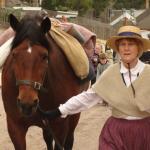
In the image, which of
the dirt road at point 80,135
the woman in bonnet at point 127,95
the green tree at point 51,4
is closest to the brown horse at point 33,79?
the woman in bonnet at point 127,95

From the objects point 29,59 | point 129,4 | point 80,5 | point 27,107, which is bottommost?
point 129,4

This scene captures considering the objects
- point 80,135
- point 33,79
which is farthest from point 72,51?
point 80,135

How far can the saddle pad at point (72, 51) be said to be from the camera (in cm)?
549

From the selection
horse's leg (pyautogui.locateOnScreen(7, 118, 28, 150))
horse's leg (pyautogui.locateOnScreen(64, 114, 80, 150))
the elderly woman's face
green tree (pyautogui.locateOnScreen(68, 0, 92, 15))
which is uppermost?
the elderly woman's face

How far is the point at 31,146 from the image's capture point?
7441mm

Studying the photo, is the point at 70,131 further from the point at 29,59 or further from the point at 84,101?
the point at 84,101

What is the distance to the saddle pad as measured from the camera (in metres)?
5.49

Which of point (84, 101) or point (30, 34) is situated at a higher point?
point (30, 34)

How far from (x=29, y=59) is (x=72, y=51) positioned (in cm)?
112

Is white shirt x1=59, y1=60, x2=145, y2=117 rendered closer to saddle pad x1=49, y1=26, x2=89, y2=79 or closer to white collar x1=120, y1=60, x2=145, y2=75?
white collar x1=120, y1=60, x2=145, y2=75

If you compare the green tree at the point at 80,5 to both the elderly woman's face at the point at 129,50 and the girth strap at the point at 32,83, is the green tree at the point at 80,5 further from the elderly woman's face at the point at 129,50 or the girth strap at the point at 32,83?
the elderly woman's face at the point at 129,50

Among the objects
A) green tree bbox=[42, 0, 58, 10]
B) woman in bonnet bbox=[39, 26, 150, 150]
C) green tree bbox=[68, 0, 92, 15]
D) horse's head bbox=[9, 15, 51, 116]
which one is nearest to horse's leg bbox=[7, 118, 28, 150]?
horse's head bbox=[9, 15, 51, 116]

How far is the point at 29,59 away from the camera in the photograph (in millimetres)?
4516

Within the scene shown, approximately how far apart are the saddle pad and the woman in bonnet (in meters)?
1.43
